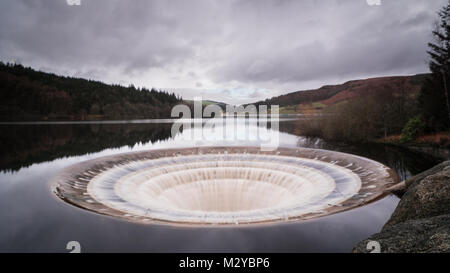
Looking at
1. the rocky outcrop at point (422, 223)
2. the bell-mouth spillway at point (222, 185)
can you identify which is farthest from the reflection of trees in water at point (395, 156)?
the rocky outcrop at point (422, 223)

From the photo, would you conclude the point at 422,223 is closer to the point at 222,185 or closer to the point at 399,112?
the point at 222,185

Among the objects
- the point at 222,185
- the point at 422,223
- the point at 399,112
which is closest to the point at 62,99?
the point at 222,185

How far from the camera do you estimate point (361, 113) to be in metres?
33.5

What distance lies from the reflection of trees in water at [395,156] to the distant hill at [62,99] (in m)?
82.8

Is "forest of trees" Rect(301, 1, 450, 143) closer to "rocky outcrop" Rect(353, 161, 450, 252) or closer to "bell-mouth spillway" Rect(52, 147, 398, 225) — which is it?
"bell-mouth spillway" Rect(52, 147, 398, 225)

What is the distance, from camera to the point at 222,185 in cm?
1538

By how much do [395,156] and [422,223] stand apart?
22166 millimetres

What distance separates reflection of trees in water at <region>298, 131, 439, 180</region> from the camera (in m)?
18.5

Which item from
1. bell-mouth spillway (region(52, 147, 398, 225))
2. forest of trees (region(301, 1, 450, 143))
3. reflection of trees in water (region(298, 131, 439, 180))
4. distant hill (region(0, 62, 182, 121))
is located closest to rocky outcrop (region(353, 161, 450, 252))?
bell-mouth spillway (region(52, 147, 398, 225))

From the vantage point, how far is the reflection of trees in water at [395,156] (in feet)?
60.7

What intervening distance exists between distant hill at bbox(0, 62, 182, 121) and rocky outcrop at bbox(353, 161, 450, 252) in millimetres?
97560
